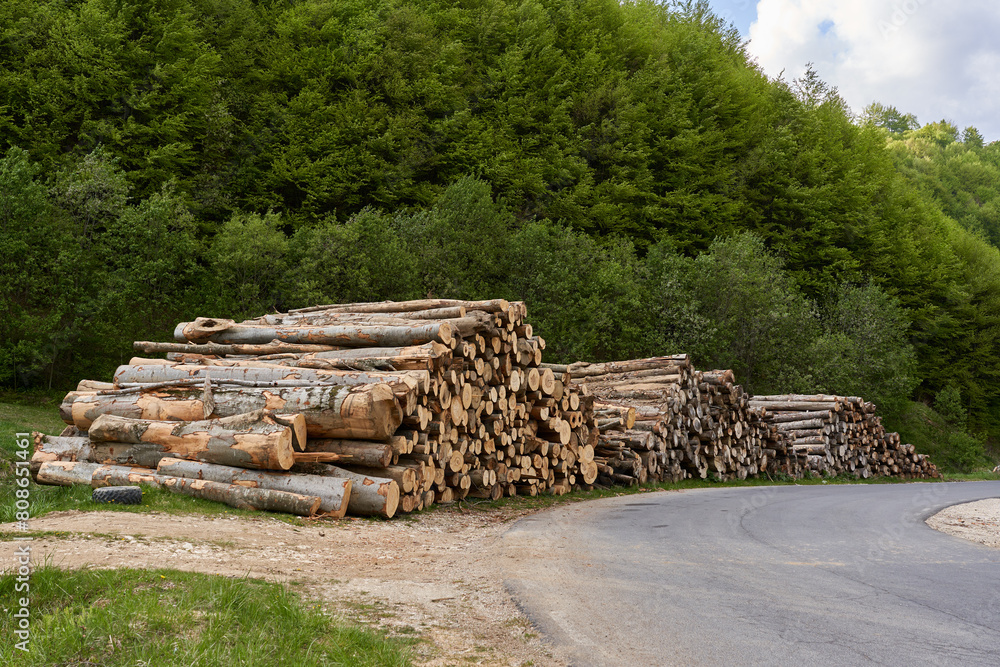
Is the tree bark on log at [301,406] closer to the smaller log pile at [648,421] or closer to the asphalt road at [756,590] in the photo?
the asphalt road at [756,590]

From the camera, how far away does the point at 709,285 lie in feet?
112

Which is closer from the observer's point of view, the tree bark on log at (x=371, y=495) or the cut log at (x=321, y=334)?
the tree bark on log at (x=371, y=495)

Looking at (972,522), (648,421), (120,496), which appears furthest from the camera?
(648,421)

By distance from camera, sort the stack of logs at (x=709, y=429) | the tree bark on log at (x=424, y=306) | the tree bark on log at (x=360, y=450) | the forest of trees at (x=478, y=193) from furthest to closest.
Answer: the forest of trees at (x=478, y=193) < the stack of logs at (x=709, y=429) < the tree bark on log at (x=424, y=306) < the tree bark on log at (x=360, y=450)

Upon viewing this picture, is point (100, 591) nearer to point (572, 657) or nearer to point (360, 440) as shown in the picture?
point (572, 657)


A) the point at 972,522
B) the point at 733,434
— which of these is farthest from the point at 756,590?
the point at 733,434

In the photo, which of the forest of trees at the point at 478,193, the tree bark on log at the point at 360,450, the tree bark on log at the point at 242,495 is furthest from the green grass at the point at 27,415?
the tree bark on log at the point at 360,450

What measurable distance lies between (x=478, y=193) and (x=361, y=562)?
25883mm

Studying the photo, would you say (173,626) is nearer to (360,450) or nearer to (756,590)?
(756,590)

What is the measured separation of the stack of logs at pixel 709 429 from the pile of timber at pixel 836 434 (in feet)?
0.10

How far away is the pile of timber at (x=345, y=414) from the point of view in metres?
9.18

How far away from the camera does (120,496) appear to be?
823 cm

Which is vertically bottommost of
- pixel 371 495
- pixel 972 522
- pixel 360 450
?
pixel 972 522

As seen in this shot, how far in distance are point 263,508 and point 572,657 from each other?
5546 millimetres
